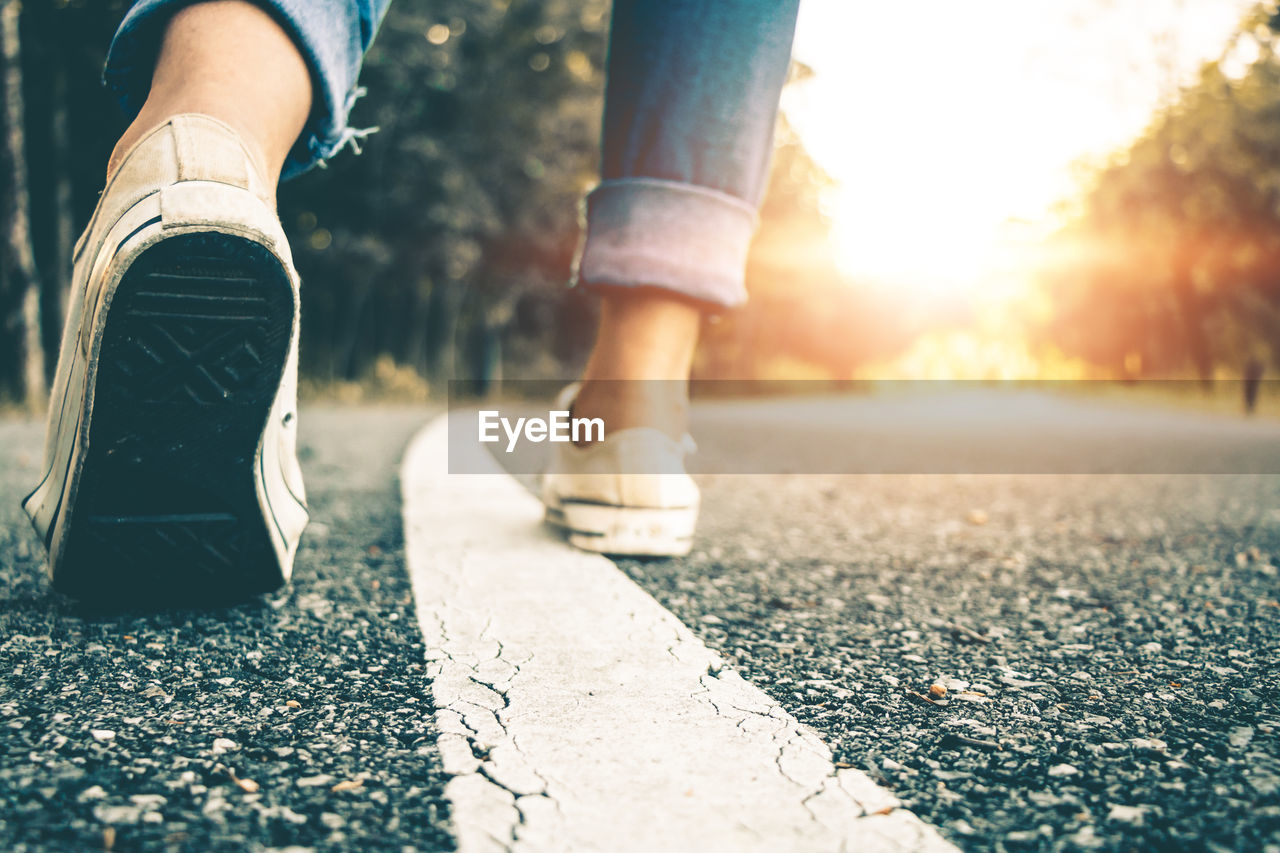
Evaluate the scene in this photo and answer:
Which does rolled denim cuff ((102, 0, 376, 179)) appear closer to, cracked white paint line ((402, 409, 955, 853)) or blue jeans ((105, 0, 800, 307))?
blue jeans ((105, 0, 800, 307))

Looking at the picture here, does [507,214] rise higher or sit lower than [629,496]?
higher

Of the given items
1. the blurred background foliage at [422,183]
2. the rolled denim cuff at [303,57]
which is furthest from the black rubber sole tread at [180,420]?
the blurred background foliage at [422,183]

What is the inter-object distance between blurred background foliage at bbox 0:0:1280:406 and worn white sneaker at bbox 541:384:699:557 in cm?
512

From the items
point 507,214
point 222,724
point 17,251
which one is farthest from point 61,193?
point 222,724

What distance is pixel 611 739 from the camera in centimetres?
91

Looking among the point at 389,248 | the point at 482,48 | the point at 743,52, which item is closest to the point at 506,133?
the point at 482,48

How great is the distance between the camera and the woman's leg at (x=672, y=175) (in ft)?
5.58

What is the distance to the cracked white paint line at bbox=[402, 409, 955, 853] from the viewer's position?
747mm

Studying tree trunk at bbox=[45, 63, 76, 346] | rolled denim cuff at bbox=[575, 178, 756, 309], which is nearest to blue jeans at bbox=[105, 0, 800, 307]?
rolled denim cuff at bbox=[575, 178, 756, 309]

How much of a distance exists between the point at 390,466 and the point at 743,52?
6.02 ft

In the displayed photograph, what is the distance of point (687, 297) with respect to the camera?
176 centimetres

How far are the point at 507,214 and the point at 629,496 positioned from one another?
41.1 feet

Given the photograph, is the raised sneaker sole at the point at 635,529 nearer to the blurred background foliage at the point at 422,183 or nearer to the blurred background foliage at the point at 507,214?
the blurred background foliage at the point at 507,214

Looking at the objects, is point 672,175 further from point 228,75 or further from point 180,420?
point 180,420
